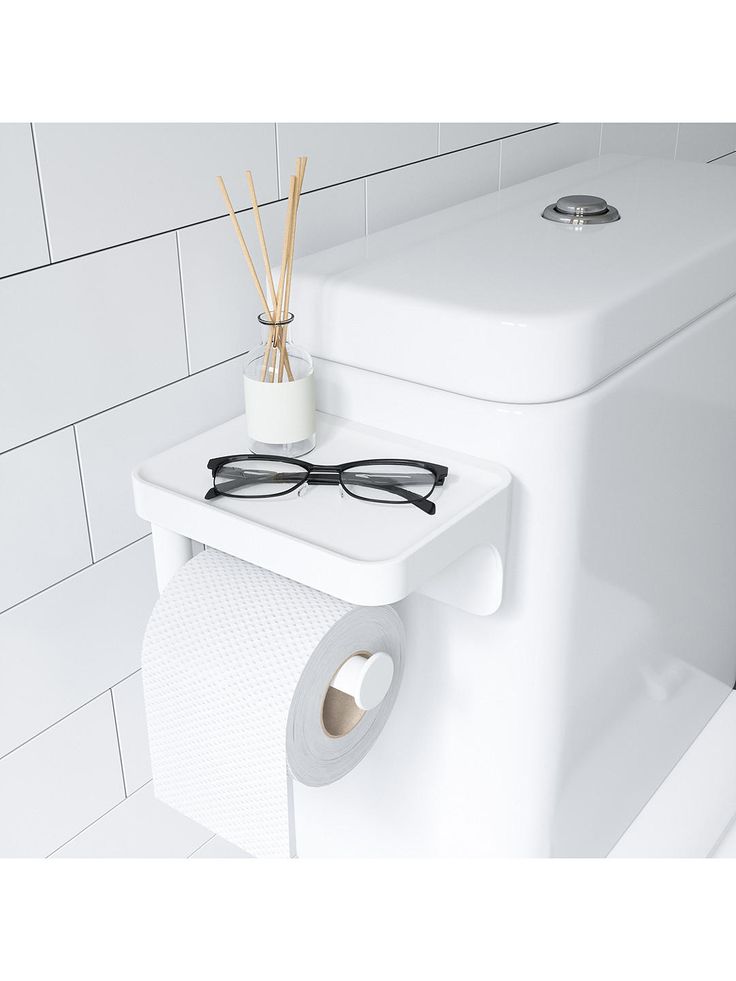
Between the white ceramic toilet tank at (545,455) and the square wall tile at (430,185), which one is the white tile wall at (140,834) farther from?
the square wall tile at (430,185)

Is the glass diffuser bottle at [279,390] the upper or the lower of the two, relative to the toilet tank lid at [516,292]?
lower

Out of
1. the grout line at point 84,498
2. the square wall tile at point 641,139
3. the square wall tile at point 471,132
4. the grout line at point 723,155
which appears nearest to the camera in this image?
the grout line at point 84,498

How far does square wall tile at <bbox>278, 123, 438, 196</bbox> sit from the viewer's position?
887mm

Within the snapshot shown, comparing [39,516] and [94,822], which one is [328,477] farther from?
[94,822]

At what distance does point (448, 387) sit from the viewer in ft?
2.68

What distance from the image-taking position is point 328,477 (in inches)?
31.5

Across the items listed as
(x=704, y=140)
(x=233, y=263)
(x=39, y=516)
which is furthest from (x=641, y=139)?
(x=39, y=516)

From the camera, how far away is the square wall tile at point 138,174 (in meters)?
0.73

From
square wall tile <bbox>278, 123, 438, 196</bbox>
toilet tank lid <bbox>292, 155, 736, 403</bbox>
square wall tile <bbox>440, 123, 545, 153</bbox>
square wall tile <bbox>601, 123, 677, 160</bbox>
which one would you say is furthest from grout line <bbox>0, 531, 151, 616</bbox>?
square wall tile <bbox>601, 123, 677, 160</bbox>

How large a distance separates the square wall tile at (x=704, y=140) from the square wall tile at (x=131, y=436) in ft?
2.83

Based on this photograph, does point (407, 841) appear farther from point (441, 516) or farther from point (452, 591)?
point (441, 516)

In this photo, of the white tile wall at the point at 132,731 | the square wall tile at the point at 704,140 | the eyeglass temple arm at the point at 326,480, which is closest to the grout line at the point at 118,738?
the white tile wall at the point at 132,731

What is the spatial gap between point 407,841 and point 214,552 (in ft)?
1.24

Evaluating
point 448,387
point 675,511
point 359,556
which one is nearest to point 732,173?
point 675,511
